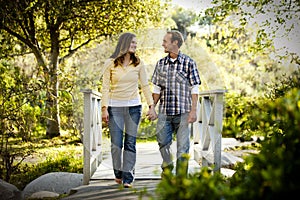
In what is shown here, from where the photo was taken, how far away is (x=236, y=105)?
955cm

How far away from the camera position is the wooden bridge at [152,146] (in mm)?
4246

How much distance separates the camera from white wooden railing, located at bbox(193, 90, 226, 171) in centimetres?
434

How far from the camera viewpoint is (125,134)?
3.77m

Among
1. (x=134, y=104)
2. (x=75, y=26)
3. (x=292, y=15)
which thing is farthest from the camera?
(x=75, y=26)

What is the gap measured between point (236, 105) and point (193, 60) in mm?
5814

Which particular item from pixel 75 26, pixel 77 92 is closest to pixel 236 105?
pixel 75 26

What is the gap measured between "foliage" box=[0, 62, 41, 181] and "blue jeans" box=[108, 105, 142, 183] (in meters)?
1.84

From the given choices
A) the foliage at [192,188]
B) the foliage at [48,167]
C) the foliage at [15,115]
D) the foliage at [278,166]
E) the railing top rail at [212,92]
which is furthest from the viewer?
the foliage at [48,167]

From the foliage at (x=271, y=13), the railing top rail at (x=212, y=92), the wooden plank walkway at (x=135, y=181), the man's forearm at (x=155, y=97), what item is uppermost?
→ the foliage at (x=271, y=13)

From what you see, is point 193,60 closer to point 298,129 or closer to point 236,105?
point 298,129

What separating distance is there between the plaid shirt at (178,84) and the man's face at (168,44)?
0.09 metres

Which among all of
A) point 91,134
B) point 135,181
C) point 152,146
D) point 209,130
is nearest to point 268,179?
point 135,181

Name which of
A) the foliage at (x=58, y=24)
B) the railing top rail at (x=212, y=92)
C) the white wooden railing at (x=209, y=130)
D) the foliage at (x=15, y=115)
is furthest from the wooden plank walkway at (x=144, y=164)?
the foliage at (x=58, y=24)

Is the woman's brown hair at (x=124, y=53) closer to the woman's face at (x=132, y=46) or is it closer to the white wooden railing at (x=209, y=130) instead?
the woman's face at (x=132, y=46)
